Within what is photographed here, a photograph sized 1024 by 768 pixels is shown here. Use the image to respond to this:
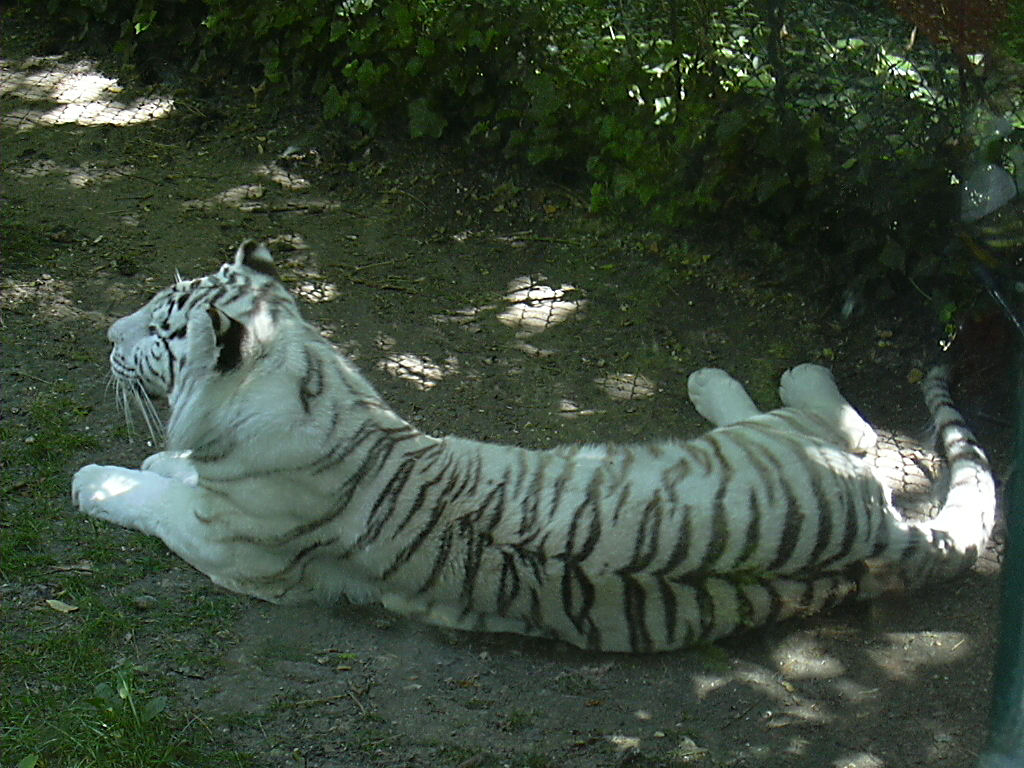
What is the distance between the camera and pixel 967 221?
13.4ft

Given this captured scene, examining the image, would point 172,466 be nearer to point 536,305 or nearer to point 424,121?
point 536,305

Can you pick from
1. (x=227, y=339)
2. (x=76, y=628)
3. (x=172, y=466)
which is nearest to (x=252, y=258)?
(x=227, y=339)

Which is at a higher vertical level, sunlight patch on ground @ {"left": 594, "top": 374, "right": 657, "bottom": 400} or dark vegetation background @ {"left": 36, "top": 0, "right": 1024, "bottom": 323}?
dark vegetation background @ {"left": 36, "top": 0, "right": 1024, "bottom": 323}

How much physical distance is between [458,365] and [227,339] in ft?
4.41

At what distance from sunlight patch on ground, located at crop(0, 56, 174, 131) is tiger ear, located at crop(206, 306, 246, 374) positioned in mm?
3155

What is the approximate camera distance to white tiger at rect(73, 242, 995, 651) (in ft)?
10.2

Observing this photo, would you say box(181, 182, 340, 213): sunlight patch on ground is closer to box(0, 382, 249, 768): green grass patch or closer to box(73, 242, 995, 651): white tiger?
box(0, 382, 249, 768): green grass patch

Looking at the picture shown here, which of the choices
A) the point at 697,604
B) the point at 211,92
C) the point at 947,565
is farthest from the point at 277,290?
the point at 211,92

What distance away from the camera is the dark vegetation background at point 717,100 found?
13.3 feet

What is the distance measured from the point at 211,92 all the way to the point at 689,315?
118 inches

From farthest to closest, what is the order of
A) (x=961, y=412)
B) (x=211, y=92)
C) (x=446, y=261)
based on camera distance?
(x=211, y=92), (x=446, y=261), (x=961, y=412)

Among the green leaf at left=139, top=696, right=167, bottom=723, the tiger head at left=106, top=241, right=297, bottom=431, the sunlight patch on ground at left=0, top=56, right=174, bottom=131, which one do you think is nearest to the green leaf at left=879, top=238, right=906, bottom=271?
the tiger head at left=106, top=241, right=297, bottom=431

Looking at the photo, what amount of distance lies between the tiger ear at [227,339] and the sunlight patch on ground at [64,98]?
3155 mm

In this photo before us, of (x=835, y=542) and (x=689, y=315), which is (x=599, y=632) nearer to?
(x=835, y=542)
